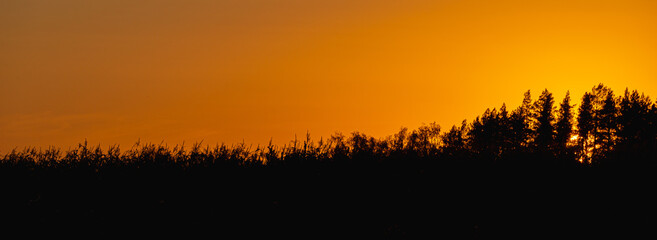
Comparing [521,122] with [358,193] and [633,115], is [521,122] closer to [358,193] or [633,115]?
[633,115]

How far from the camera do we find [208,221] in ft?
42.8

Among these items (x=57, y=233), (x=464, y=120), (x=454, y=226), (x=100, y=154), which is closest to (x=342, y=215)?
(x=454, y=226)

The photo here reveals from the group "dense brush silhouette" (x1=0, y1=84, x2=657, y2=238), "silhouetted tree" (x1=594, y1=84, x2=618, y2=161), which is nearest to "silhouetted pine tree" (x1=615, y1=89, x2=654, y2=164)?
"silhouetted tree" (x1=594, y1=84, x2=618, y2=161)

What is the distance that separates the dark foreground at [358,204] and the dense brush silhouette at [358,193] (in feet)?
0.08

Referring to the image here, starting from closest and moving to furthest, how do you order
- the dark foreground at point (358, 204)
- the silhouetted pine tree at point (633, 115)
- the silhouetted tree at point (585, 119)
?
the dark foreground at point (358, 204)
the silhouetted pine tree at point (633, 115)
the silhouetted tree at point (585, 119)

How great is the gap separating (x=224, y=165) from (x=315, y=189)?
2.92 meters

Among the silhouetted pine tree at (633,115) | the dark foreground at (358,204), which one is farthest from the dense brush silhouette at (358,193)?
the silhouetted pine tree at (633,115)

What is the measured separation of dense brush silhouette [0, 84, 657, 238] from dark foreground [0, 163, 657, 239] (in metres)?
0.02

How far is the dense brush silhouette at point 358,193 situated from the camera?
12992 millimetres

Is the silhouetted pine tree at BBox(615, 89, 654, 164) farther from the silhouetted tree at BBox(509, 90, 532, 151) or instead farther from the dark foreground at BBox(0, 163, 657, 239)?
the dark foreground at BBox(0, 163, 657, 239)

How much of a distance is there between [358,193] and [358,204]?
1.28 ft

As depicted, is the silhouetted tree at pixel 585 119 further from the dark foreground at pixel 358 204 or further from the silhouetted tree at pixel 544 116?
the dark foreground at pixel 358 204

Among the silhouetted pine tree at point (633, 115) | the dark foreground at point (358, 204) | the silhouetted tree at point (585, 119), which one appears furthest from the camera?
the silhouetted tree at point (585, 119)

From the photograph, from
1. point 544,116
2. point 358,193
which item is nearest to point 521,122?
point 544,116
